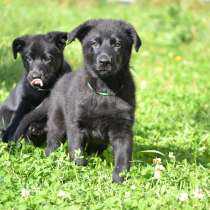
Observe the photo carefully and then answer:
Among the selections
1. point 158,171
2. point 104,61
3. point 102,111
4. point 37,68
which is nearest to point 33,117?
point 37,68

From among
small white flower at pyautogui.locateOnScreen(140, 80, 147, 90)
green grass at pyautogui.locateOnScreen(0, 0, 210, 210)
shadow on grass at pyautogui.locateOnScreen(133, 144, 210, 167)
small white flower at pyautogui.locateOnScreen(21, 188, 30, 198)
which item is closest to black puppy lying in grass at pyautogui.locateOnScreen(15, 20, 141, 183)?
→ green grass at pyautogui.locateOnScreen(0, 0, 210, 210)

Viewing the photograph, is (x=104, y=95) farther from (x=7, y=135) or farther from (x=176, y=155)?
(x=7, y=135)

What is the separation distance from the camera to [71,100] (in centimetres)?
570

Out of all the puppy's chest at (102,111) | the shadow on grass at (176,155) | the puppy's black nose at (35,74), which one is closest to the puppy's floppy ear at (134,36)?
the puppy's chest at (102,111)

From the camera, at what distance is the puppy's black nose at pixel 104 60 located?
17.6ft

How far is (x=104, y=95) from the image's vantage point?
221 inches

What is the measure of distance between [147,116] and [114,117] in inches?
112

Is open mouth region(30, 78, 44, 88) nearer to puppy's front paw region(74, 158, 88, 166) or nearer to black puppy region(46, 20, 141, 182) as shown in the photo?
black puppy region(46, 20, 141, 182)

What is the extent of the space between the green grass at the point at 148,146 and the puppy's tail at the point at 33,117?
65 centimetres

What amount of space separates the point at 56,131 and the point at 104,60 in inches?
40.5

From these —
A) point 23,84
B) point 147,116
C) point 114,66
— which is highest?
point 114,66

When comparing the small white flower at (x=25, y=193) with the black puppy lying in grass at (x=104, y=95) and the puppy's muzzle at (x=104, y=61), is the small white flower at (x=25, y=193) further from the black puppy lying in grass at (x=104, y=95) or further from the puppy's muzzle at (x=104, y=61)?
the puppy's muzzle at (x=104, y=61)

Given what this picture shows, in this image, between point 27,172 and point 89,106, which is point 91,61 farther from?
point 27,172

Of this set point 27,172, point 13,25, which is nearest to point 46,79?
point 27,172
